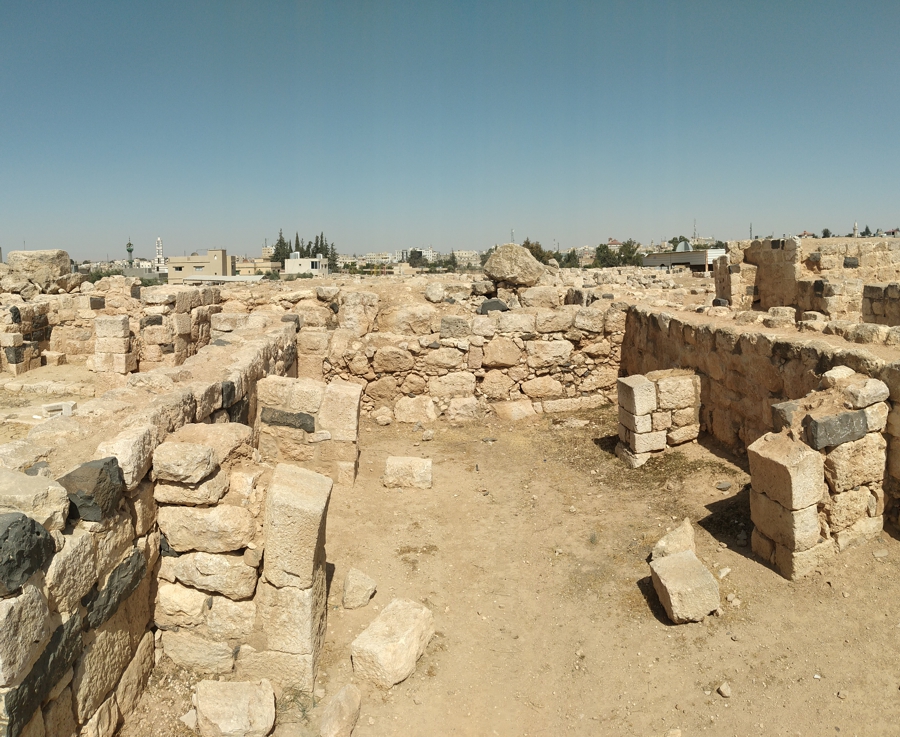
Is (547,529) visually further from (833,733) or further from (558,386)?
(558,386)

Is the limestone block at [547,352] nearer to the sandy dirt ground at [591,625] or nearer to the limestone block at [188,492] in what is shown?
the sandy dirt ground at [591,625]

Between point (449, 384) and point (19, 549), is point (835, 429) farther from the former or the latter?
point (449, 384)

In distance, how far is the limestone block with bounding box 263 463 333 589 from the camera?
3508mm

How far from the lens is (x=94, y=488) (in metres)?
2.98

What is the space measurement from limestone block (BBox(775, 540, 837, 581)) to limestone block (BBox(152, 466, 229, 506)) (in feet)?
13.0

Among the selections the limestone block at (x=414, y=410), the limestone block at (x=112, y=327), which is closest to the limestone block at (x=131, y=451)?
the limestone block at (x=414, y=410)

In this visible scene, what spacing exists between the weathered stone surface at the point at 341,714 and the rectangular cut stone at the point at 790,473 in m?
3.26

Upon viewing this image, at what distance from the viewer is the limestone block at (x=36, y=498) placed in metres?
2.67

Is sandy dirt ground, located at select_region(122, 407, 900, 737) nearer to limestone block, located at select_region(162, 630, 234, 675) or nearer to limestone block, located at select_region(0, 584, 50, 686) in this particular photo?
limestone block, located at select_region(162, 630, 234, 675)

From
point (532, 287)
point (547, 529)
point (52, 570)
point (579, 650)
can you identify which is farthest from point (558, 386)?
point (52, 570)

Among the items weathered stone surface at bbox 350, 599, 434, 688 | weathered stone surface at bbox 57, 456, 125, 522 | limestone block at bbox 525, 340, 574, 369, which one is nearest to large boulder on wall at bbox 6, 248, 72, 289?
limestone block at bbox 525, 340, 574, 369

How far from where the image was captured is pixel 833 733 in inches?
131

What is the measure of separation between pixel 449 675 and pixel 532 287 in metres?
8.31

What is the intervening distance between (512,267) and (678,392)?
17.0 ft
